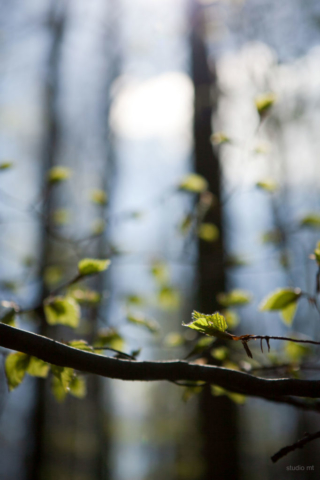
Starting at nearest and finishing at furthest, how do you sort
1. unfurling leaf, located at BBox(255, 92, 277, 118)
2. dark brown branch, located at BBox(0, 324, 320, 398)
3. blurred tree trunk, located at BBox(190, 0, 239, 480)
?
dark brown branch, located at BBox(0, 324, 320, 398), unfurling leaf, located at BBox(255, 92, 277, 118), blurred tree trunk, located at BBox(190, 0, 239, 480)

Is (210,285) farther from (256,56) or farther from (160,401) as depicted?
(160,401)

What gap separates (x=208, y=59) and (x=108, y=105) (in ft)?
11.4

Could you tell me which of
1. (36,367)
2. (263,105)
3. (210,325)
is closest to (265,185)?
(263,105)

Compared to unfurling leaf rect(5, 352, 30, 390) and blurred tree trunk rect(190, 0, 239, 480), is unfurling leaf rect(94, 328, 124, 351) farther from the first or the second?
blurred tree trunk rect(190, 0, 239, 480)

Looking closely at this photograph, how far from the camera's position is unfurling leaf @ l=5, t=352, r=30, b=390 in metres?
0.91

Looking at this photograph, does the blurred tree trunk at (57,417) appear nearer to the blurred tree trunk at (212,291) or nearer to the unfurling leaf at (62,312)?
the blurred tree trunk at (212,291)

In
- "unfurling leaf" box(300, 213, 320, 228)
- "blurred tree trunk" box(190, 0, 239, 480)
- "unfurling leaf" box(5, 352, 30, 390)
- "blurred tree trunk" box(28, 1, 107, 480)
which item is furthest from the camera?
"blurred tree trunk" box(28, 1, 107, 480)

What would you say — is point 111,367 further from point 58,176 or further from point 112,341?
point 58,176

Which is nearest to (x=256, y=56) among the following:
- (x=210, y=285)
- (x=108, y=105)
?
(x=210, y=285)

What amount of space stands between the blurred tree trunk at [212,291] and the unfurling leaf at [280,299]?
1.32 meters

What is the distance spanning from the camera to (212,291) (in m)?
3.02

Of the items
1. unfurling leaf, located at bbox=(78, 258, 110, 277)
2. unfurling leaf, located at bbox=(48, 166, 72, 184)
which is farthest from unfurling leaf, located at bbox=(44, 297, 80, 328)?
unfurling leaf, located at bbox=(48, 166, 72, 184)

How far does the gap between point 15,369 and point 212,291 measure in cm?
228

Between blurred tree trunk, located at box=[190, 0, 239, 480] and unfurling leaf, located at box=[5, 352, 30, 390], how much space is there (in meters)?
1.74
